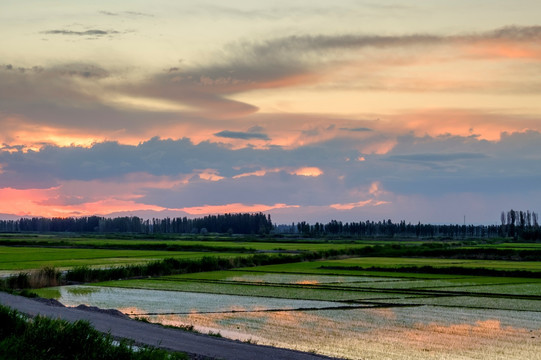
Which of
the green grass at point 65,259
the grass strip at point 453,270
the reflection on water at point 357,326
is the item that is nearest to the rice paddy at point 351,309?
the reflection on water at point 357,326

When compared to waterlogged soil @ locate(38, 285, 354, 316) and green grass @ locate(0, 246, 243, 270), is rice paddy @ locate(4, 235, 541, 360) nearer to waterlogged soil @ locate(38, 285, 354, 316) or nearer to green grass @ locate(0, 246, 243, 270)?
waterlogged soil @ locate(38, 285, 354, 316)

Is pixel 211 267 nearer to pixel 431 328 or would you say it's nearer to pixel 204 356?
pixel 431 328

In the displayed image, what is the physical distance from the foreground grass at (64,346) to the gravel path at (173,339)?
1.81 metres

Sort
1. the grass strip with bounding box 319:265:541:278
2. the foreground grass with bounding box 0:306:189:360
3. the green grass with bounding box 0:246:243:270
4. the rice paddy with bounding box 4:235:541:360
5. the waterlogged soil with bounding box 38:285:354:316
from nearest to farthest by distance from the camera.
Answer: the foreground grass with bounding box 0:306:189:360
the rice paddy with bounding box 4:235:541:360
the waterlogged soil with bounding box 38:285:354:316
the grass strip with bounding box 319:265:541:278
the green grass with bounding box 0:246:243:270

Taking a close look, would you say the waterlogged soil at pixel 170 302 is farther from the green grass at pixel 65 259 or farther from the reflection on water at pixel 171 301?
the green grass at pixel 65 259

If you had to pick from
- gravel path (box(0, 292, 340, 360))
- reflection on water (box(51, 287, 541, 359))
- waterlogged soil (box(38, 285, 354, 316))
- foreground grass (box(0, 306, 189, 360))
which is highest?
foreground grass (box(0, 306, 189, 360))

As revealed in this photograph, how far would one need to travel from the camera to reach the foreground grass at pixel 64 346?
13586 mm

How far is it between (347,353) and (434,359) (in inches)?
95.1

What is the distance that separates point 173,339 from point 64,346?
463 centimetres

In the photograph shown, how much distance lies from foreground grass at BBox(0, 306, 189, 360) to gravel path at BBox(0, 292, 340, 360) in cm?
181

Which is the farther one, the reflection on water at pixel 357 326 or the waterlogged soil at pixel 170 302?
the waterlogged soil at pixel 170 302

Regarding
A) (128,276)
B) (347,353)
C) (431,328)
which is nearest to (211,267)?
(128,276)

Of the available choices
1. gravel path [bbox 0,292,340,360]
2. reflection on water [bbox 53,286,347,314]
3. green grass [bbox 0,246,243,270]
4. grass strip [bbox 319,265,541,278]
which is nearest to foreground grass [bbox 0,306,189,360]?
gravel path [bbox 0,292,340,360]

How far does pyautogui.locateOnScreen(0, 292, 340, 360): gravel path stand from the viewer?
15969 millimetres
